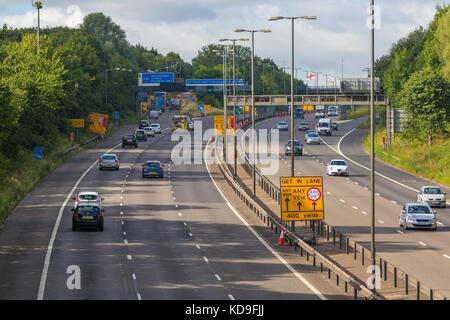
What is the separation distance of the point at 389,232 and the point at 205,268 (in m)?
14.7

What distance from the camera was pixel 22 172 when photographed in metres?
75.1

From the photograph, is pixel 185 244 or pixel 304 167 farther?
pixel 304 167

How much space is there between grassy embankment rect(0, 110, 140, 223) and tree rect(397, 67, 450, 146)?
3617 centimetres

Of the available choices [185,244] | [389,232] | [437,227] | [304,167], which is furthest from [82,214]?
[304,167]

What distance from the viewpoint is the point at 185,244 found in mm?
46031

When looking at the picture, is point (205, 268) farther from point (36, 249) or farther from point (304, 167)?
point (304, 167)

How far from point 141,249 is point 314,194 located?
8.83m

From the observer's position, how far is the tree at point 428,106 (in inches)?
3755

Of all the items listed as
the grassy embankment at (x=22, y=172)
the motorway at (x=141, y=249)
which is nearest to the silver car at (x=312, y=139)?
the grassy embankment at (x=22, y=172)

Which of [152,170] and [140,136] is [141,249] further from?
[140,136]

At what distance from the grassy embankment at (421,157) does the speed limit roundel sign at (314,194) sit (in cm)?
3313

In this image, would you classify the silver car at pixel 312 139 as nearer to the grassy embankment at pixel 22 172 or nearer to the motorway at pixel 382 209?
the motorway at pixel 382 209

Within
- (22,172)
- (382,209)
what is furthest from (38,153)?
(382,209)

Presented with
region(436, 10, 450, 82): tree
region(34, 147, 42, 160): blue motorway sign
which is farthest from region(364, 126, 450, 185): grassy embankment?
region(34, 147, 42, 160): blue motorway sign
